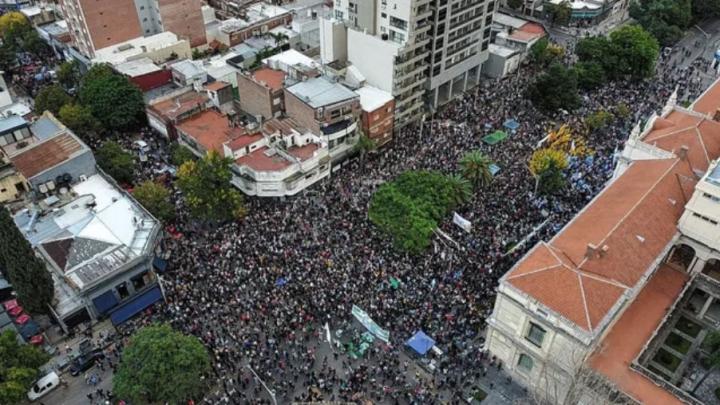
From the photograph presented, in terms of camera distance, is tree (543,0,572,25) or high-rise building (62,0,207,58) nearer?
high-rise building (62,0,207,58)

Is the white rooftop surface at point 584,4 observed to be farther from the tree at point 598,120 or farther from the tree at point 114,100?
the tree at point 114,100

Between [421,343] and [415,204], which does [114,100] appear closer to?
[415,204]

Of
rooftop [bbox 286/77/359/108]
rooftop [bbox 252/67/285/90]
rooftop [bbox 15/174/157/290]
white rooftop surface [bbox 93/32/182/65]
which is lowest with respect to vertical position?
rooftop [bbox 15/174/157/290]

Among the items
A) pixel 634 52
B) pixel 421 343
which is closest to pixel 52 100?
pixel 421 343

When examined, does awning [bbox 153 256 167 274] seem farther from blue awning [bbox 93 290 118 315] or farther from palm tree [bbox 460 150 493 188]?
palm tree [bbox 460 150 493 188]

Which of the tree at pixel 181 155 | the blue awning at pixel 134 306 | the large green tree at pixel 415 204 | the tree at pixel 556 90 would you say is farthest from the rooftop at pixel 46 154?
the tree at pixel 556 90

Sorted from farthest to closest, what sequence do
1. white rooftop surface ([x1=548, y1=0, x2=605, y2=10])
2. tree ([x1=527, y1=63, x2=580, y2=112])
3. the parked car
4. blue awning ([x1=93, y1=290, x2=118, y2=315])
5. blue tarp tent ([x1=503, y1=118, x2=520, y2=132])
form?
white rooftop surface ([x1=548, y1=0, x2=605, y2=10]) < tree ([x1=527, y1=63, x2=580, y2=112]) < blue tarp tent ([x1=503, y1=118, x2=520, y2=132]) < blue awning ([x1=93, y1=290, x2=118, y2=315]) < the parked car

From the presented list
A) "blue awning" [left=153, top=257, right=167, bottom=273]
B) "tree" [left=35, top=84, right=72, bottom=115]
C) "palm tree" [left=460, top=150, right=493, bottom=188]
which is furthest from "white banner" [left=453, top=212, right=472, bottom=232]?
"tree" [left=35, top=84, right=72, bottom=115]
